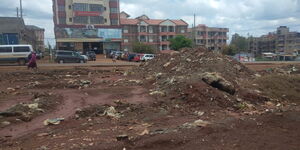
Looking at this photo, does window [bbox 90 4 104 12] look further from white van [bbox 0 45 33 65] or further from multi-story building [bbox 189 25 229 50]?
white van [bbox 0 45 33 65]

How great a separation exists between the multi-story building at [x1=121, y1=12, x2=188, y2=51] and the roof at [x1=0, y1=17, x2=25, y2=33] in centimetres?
2284

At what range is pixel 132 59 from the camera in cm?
3469

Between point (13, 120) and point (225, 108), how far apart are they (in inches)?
250

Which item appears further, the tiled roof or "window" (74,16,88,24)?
the tiled roof

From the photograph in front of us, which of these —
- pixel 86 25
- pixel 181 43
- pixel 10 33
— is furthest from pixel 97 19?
pixel 181 43

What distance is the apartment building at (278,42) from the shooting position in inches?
3105

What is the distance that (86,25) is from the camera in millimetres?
50906

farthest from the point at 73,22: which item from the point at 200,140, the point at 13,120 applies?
the point at 200,140

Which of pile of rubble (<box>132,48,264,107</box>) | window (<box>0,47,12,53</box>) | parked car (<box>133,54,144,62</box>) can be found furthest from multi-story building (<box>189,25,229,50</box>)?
pile of rubble (<box>132,48,264,107</box>)

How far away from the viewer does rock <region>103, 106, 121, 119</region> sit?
7.28m

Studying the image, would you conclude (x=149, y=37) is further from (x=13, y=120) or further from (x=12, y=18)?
(x=13, y=120)

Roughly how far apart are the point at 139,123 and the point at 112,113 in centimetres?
124

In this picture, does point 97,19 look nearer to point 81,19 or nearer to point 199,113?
point 81,19

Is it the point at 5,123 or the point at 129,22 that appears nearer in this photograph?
the point at 5,123
